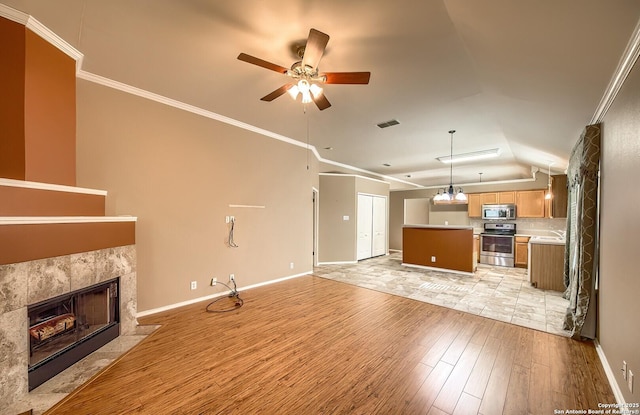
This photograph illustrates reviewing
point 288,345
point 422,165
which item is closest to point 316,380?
point 288,345

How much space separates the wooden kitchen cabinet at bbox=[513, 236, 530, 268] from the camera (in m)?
6.81

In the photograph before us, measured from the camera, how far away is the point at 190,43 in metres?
2.38

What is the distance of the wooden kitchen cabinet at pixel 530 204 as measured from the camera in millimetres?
6949

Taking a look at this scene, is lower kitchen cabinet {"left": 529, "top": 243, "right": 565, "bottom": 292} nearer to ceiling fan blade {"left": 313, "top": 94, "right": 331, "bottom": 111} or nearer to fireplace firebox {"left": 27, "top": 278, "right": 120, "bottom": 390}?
ceiling fan blade {"left": 313, "top": 94, "right": 331, "bottom": 111}

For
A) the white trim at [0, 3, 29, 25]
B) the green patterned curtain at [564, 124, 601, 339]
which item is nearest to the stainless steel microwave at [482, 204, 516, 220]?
the green patterned curtain at [564, 124, 601, 339]

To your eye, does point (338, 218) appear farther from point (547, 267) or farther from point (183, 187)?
point (547, 267)

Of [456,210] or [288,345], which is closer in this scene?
[288,345]

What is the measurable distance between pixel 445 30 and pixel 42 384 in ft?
15.0

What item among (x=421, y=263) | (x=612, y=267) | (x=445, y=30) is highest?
(x=445, y=30)

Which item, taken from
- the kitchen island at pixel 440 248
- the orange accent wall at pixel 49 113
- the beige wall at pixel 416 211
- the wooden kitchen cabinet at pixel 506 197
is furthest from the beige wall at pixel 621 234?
the beige wall at pixel 416 211

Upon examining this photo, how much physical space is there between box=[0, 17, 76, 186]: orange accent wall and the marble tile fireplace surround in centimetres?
77

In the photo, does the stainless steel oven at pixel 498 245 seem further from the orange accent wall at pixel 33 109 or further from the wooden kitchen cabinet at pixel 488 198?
the orange accent wall at pixel 33 109

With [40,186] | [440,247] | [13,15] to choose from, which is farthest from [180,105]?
Result: [440,247]

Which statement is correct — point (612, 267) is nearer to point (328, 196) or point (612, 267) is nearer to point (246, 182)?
point (246, 182)
